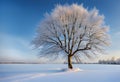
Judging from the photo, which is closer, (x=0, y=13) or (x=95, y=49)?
(x=0, y=13)

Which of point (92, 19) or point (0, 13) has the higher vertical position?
point (92, 19)

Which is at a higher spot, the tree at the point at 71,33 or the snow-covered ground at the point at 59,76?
the tree at the point at 71,33

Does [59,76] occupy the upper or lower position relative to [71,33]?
lower

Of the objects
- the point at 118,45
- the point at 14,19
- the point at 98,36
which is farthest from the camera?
the point at 98,36

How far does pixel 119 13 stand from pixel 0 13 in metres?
8.88

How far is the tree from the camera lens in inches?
466

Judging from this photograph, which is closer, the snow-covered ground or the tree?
the snow-covered ground

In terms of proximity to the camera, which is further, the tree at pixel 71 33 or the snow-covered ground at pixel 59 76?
the tree at pixel 71 33

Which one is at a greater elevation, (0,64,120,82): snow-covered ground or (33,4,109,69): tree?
(33,4,109,69): tree

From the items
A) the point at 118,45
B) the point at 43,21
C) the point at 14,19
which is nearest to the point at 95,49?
the point at 118,45

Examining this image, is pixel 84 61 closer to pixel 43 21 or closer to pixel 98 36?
pixel 98 36

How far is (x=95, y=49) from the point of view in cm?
1198

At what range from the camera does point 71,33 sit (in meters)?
12.1

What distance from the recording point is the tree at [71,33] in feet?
38.8
